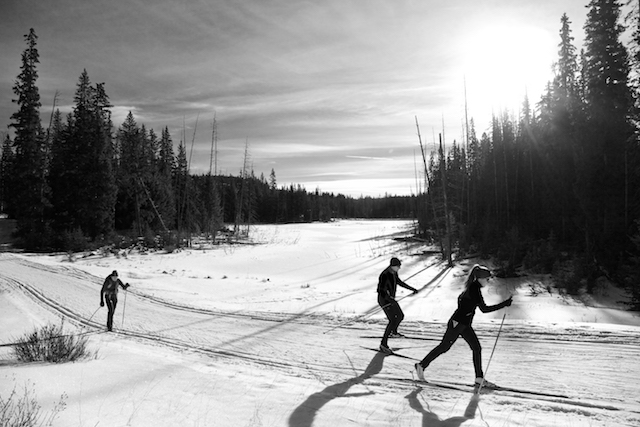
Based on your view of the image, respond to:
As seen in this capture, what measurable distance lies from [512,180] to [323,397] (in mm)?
38683

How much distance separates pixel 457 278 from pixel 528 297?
538cm

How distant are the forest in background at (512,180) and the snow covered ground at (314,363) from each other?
560cm

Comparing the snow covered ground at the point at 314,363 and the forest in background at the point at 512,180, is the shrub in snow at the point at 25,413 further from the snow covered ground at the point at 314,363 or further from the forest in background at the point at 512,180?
the forest in background at the point at 512,180

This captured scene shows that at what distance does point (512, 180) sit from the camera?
1540 inches

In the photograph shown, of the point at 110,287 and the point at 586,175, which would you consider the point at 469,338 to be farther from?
the point at 586,175

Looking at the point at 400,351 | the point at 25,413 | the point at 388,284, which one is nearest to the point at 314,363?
the point at 400,351

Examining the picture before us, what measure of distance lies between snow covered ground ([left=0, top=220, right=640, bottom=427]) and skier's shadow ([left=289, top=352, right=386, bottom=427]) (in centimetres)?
3

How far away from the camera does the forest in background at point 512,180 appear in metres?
20.9

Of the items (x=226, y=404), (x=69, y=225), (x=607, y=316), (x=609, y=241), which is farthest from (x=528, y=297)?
(x=69, y=225)

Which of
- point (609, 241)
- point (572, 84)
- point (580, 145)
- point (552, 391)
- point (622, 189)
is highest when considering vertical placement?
point (572, 84)

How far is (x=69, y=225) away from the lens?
40094 mm

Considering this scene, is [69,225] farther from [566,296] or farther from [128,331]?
[566,296]

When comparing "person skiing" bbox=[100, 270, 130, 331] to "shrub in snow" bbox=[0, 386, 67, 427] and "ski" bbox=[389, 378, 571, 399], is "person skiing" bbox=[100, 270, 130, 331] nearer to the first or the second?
"shrub in snow" bbox=[0, 386, 67, 427]

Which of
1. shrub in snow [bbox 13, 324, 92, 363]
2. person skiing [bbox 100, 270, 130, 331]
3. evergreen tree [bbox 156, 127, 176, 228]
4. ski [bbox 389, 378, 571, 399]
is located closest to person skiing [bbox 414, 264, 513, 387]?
ski [bbox 389, 378, 571, 399]
